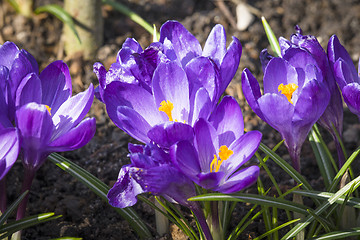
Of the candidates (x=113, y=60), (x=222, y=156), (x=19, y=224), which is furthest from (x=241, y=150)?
(x=113, y=60)

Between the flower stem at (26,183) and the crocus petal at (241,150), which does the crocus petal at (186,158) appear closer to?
the crocus petal at (241,150)

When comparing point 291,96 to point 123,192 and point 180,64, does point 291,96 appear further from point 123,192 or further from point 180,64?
point 123,192

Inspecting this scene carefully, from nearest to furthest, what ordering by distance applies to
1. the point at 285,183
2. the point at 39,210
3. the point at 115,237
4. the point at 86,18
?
1. the point at 115,237
2. the point at 39,210
3. the point at 285,183
4. the point at 86,18

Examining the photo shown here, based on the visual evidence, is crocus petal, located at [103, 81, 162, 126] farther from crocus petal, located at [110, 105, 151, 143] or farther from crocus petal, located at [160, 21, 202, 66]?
crocus petal, located at [160, 21, 202, 66]

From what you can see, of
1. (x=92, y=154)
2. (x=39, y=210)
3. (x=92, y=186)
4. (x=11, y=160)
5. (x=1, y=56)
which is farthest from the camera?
(x=92, y=154)

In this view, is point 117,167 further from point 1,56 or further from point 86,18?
point 86,18

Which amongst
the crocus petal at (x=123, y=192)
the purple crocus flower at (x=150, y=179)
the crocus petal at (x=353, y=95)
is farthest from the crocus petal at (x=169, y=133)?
the crocus petal at (x=353, y=95)

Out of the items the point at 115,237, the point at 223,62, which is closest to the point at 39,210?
the point at 115,237
